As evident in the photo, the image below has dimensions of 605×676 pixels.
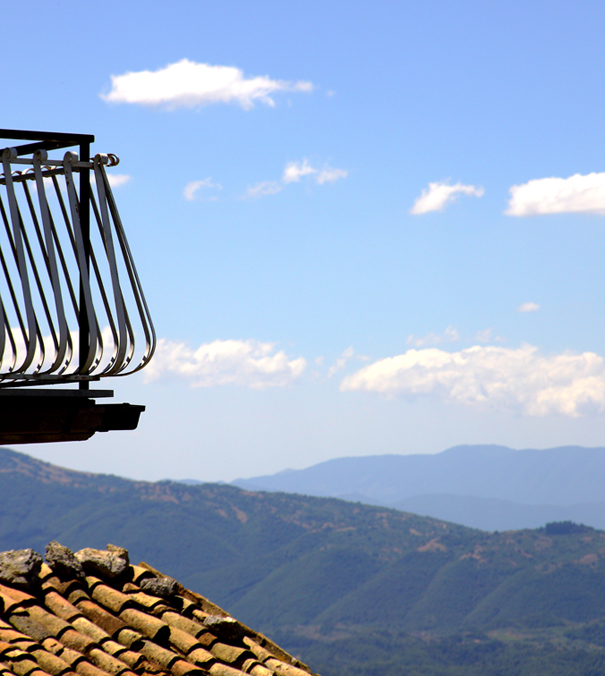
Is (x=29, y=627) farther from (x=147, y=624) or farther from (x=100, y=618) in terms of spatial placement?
(x=147, y=624)

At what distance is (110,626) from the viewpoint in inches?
320

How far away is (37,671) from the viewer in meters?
7.04

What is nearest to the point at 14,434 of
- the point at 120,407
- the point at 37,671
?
the point at 120,407

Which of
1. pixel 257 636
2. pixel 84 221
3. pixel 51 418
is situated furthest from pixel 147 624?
pixel 84 221

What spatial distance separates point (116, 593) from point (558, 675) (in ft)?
598

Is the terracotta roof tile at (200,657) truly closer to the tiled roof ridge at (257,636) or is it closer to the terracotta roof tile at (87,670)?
the tiled roof ridge at (257,636)

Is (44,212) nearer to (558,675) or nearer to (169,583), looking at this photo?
(169,583)

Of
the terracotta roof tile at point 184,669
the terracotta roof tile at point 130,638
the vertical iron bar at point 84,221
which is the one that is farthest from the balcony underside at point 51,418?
the terracotta roof tile at point 130,638

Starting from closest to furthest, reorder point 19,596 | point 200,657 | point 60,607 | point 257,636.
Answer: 1. point 200,657
2. point 60,607
3. point 19,596
4. point 257,636

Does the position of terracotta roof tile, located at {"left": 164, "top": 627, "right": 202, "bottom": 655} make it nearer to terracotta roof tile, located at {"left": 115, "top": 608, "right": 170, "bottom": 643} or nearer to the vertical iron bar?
terracotta roof tile, located at {"left": 115, "top": 608, "right": 170, "bottom": 643}

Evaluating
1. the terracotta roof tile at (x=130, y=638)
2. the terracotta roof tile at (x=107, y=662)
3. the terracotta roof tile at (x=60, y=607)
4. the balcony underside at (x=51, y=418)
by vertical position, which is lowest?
the terracotta roof tile at (x=107, y=662)

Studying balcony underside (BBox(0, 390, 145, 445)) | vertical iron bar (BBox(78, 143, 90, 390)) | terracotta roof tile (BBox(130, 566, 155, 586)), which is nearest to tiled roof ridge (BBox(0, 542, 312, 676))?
terracotta roof tile (BBox(130, 566, 155, 586))

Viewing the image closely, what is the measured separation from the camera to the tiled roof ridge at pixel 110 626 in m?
7.45

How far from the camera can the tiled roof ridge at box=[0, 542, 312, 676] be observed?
7445 millimetres
